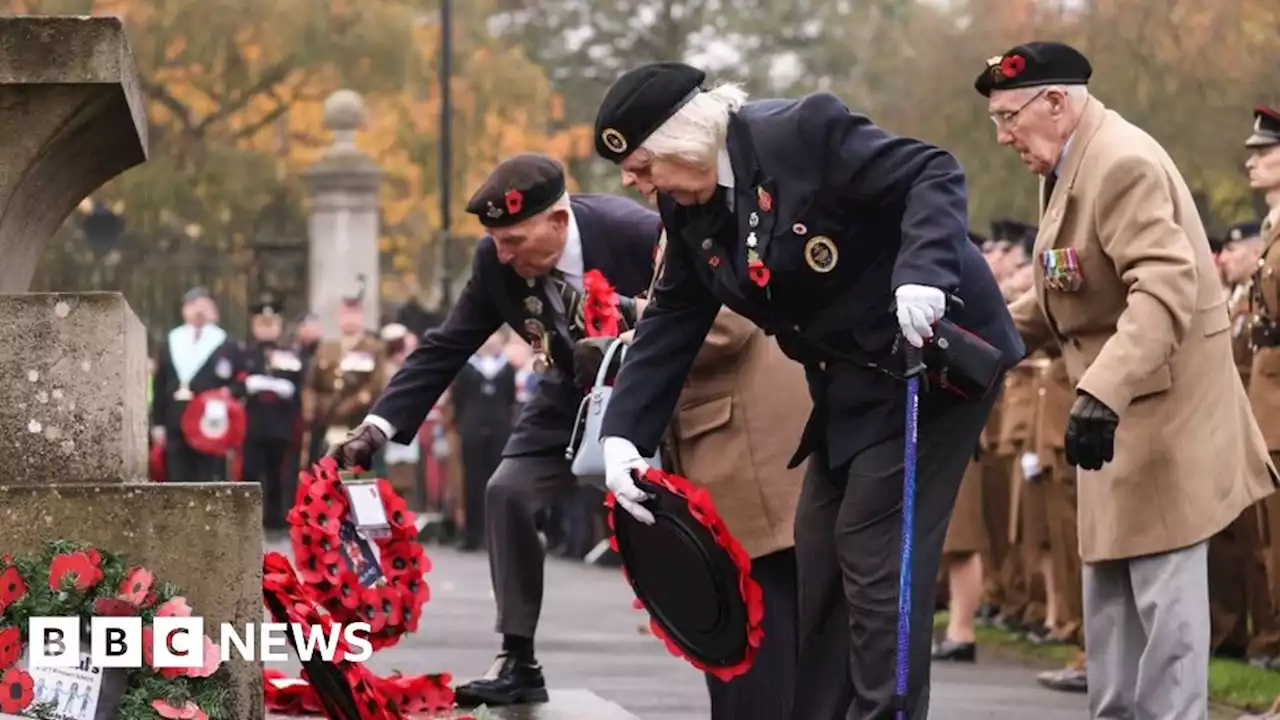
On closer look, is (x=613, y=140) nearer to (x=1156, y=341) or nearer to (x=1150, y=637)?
(x=1156, y=341)

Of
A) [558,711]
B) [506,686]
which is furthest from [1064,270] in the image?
[506,686]

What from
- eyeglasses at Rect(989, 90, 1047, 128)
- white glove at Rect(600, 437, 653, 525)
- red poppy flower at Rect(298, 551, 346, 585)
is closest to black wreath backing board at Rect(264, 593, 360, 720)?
red poppy flower at Rect(298, 551, 346, 585)

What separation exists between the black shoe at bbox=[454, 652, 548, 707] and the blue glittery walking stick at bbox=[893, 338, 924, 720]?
9.06ft

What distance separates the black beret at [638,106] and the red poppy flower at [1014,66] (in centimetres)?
110

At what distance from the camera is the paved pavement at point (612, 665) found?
10617mm

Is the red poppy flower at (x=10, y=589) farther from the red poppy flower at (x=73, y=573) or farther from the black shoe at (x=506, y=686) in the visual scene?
the black shoe at (x=506, y=686)

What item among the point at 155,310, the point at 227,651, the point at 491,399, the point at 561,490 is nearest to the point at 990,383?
the point at 227,651

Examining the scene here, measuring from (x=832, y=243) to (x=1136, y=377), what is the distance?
2.88 ft

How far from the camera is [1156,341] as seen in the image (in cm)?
719

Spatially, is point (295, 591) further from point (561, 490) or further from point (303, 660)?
point (561, 490)

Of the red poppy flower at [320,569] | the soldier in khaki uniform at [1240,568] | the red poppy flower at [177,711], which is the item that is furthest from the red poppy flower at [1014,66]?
the soldier in khaki uniform at [1240,568]

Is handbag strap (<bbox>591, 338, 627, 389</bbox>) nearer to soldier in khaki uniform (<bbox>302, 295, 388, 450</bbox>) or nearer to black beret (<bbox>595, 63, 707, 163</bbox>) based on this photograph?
black beret (<bbox>595, 63, 707, 163</bbox>)

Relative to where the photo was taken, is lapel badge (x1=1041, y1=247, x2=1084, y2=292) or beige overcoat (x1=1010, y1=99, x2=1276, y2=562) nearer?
beige overcoat (x1=1010, y1=99, x2=1276, y2=562)

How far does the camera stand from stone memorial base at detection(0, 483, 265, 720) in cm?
686
